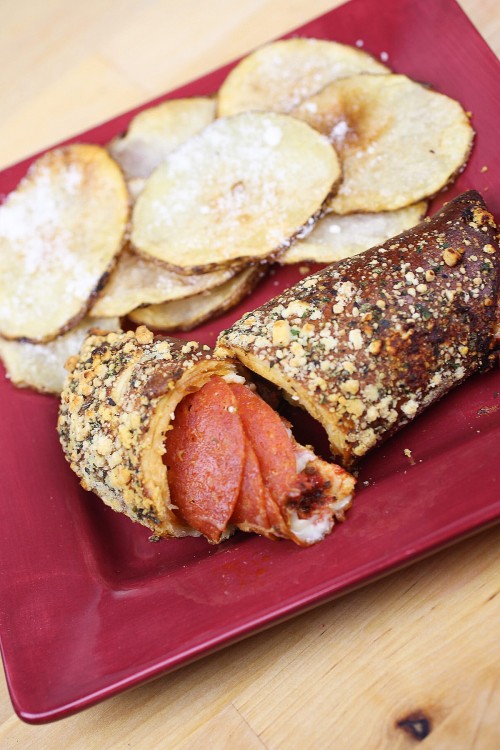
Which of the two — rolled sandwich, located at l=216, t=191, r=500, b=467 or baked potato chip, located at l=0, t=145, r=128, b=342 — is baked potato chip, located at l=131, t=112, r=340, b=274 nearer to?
baked potato chip, located at l=0, t=145, r=128, b=342

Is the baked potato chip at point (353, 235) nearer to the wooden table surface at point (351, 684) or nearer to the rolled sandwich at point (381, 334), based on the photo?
the rolled sandwich at point (381, 334)

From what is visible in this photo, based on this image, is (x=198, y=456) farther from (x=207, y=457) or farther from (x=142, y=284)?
(x=142, y=284)

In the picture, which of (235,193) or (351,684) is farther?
(235,193)

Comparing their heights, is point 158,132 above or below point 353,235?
above

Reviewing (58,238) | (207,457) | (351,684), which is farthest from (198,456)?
(58,238)

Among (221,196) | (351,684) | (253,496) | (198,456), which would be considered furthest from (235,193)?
(351,684)

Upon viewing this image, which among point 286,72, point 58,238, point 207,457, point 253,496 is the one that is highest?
point 58,238

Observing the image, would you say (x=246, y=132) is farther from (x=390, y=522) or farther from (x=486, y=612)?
(x=486, y=612)

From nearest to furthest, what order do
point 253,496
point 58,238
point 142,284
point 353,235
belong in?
point 253,496
point 353,235
point 142,284
point 58,238

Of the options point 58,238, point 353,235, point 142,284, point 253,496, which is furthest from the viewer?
point 58,238
